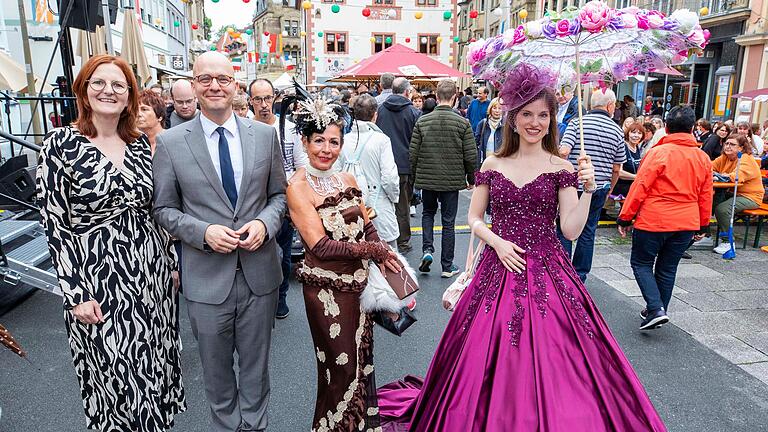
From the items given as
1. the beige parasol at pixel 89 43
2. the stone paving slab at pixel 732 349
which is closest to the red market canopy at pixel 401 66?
the beige parasol at pixel 89 43

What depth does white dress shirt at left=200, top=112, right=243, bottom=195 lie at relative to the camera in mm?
2619

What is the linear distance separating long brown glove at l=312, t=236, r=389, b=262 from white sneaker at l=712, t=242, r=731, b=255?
6.20 m

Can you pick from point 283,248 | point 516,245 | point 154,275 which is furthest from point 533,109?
point 283,248

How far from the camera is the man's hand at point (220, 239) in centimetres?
247

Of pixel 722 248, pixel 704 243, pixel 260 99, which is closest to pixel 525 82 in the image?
pixel 260 99

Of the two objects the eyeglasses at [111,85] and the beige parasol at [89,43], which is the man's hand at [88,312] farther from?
the beige parasol at [89,43]

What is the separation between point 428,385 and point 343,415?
512mm

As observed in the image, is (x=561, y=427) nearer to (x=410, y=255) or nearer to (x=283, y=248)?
(x=283, y=248)

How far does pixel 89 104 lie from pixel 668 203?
4279mm

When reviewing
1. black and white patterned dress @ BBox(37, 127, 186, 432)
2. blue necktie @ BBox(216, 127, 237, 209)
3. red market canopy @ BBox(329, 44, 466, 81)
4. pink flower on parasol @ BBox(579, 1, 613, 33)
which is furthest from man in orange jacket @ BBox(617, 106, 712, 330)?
red market canopy @ BBox(329, 44, 466, 81)

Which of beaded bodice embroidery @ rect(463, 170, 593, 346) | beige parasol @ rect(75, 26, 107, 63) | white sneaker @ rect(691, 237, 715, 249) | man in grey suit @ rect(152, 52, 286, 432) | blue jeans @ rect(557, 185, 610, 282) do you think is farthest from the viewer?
beige parasol @ rect(75, 26, 107, 63)

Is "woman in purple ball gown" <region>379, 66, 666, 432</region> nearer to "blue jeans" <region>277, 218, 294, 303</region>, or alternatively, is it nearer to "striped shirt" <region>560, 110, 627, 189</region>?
"blue jeans" <region>277, 218, 294, 303</region>

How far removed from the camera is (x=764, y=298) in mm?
5418

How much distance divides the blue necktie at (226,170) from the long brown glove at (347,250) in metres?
0.49
